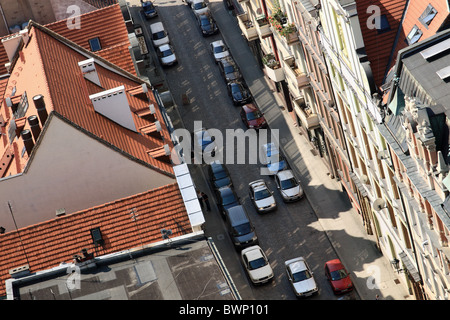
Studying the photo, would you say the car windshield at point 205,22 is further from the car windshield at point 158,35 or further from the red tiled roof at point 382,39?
the red tiled roof at point 382,39

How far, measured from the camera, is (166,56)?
105312 mm

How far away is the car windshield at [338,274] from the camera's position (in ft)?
232

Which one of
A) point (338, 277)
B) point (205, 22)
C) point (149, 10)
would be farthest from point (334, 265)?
point (149, 10)

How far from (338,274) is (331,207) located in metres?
10.1

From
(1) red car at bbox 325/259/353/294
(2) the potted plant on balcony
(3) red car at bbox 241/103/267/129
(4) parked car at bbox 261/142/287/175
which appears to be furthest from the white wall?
(3) red car at bbox 241/103/267/129

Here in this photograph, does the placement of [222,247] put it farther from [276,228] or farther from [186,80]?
[186,80]

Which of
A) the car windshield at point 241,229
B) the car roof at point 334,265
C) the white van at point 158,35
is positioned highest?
the white van at point 158,35

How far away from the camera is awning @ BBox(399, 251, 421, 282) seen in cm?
6331

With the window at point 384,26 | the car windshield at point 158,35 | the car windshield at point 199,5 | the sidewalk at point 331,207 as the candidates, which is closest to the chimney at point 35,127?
the window at point 384,26

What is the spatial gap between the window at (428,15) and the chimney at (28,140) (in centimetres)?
2618

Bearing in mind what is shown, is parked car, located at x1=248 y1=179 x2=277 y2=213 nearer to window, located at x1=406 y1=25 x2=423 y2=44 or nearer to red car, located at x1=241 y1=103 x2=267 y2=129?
red car, located at x1=241 y1=103 x2=267 y2=129

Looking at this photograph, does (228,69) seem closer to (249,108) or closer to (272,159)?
(249,108)

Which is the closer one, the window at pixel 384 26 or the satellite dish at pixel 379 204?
Result: the window at pixel 384 26

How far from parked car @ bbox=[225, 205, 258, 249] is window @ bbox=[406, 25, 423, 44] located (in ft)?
74.3
